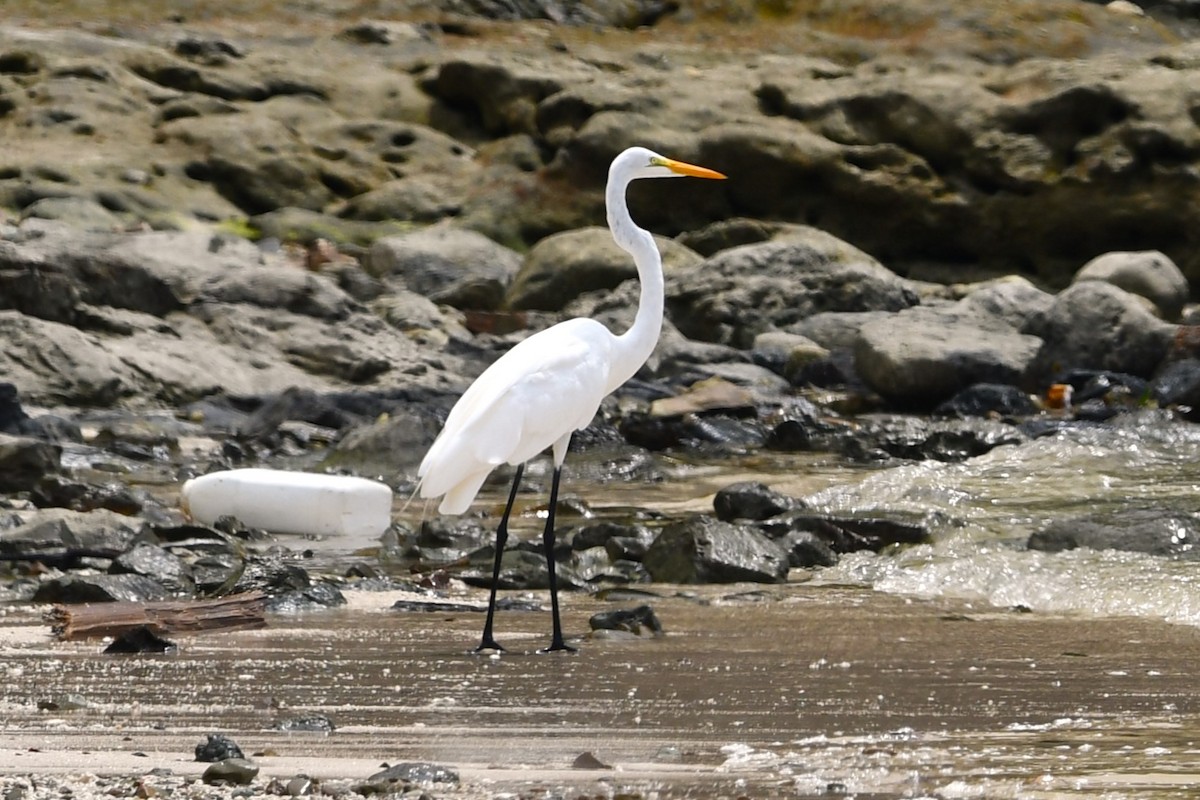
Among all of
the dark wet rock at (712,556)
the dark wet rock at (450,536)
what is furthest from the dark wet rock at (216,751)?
the dark wet rock at (450,536)

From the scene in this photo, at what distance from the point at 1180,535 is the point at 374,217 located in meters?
21.0

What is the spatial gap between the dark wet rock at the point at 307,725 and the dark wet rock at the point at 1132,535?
423 cm

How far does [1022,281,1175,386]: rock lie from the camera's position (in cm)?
1786

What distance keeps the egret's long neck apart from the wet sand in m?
1.00

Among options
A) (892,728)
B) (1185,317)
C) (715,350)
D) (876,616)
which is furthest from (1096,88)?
(892,728)

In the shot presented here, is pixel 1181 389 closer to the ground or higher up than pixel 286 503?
closer to the ground

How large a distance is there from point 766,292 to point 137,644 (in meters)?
16.0

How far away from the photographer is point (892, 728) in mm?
4484

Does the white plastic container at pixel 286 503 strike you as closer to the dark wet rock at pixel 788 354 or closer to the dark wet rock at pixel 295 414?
the dark wet rock at pixel 295 414

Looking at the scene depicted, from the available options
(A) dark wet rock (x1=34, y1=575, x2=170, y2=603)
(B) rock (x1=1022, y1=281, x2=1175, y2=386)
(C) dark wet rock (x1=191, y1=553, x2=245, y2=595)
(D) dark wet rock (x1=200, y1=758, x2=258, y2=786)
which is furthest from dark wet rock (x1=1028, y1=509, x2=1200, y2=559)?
(B) rock (x1=1022, y1=281, x2=1175, y2=386)

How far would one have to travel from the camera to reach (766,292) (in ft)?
69.3

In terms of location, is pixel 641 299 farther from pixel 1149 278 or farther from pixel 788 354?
pixel 1149 278

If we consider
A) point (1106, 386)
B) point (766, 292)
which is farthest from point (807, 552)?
point (766, 292)

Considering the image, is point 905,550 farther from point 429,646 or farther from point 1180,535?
point 429,646
